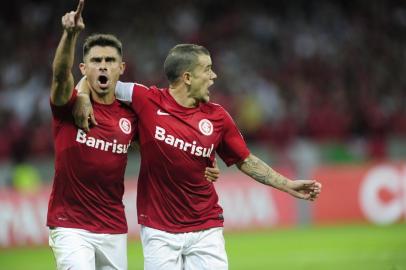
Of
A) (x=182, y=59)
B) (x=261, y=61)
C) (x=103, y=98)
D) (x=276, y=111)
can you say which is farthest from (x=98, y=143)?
(x=261, y=61)

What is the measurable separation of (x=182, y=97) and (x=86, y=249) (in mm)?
1389

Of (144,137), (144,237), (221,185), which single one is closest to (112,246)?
(144,237)

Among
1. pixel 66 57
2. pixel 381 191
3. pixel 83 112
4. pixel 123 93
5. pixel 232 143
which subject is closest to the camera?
pixel 66 57

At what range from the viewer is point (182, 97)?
702cm

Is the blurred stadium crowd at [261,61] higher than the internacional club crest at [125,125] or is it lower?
higher

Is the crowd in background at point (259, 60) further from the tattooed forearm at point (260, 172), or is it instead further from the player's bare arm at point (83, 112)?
the player's bare arm at point (83, 112)

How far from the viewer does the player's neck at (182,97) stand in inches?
276

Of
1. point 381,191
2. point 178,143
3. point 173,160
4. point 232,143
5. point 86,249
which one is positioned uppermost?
point 381,191

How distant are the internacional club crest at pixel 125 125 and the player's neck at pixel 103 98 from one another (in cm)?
18

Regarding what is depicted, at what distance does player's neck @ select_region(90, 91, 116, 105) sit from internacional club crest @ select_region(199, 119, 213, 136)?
710mm

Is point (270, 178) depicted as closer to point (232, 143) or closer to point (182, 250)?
point (232, 143)

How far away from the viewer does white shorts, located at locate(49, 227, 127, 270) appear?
21.4 ft

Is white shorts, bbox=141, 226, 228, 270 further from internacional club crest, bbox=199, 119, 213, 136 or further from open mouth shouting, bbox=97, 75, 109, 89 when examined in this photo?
open mouth shouting, bbox=97, 75, 109, 89

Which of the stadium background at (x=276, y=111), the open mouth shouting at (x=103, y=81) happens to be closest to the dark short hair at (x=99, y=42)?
the open mouth shouting at (x=103, y=81)
